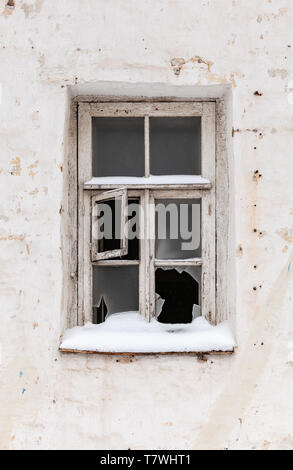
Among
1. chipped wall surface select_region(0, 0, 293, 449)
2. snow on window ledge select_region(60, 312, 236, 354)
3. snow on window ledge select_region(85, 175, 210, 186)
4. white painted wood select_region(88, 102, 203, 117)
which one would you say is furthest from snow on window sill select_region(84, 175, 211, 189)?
snow on window ledge select_region(60, 312, 236, 354)

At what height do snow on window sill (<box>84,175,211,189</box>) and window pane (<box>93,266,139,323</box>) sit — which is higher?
snow on window sill (<box>84,175,211,189</box>)

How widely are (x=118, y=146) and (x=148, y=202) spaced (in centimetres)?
38

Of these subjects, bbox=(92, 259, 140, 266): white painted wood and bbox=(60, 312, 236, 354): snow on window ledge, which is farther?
bbox=(92, 259, 140, 266): white painted wood

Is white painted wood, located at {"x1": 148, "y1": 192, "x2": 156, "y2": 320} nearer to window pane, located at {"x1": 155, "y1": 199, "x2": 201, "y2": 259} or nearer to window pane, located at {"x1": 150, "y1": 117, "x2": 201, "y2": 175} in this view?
window pane, located at {"x1": 155, "y1": 199, "x2": 201, "y2": 259}

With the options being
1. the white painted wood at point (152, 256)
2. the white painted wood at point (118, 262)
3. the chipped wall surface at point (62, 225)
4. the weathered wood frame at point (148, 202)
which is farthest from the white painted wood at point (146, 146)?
the white painted wood at point (118, 262)

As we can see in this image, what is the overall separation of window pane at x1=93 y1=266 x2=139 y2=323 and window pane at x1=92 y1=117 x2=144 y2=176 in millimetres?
570

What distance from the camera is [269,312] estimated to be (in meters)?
2.17

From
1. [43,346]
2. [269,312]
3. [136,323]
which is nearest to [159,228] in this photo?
[136,323]

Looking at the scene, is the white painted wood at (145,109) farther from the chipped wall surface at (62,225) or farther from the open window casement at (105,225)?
the open window casement at (105,225)

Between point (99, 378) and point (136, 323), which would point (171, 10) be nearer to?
point (136, 323)

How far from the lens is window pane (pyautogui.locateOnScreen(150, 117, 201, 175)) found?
242cm

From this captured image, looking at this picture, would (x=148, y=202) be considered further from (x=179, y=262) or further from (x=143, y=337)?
(x=143, y=337)

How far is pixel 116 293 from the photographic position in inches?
94.9

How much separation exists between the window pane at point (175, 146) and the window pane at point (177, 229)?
0.63 ft
